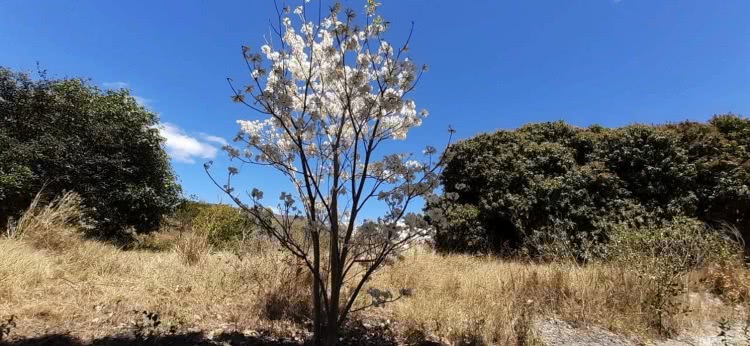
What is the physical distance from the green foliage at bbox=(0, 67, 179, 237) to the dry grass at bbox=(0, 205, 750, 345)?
2739 mm

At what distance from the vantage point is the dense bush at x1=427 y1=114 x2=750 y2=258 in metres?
7.51

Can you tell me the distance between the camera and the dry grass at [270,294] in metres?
3.65

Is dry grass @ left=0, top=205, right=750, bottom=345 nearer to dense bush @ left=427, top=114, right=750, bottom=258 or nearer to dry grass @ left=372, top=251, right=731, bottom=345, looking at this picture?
dry grass @ left=372, top=251, right=731, bottom=345

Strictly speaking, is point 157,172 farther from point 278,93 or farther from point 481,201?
point 278,93

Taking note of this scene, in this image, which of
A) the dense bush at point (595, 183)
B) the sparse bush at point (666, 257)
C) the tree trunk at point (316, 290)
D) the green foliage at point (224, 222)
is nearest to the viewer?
Answer: the tree trunk at point (316, 290)

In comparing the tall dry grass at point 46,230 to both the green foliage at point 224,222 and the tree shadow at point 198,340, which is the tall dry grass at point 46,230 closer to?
the green foliage at point 224,222

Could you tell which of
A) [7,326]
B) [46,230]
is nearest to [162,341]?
[7,326]

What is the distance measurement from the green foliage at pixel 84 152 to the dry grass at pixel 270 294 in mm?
2739

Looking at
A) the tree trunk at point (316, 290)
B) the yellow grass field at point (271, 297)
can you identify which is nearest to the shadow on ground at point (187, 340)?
the yellow grass field at point (271, 297)

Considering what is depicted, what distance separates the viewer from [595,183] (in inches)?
317

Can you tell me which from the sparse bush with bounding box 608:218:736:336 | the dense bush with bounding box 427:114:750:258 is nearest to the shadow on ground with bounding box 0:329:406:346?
the sparse bush with bounding box 608:218:736:336

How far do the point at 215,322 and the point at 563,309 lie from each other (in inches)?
123

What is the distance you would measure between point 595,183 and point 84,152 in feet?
29.7

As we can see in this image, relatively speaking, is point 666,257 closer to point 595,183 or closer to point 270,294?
point 595,183
